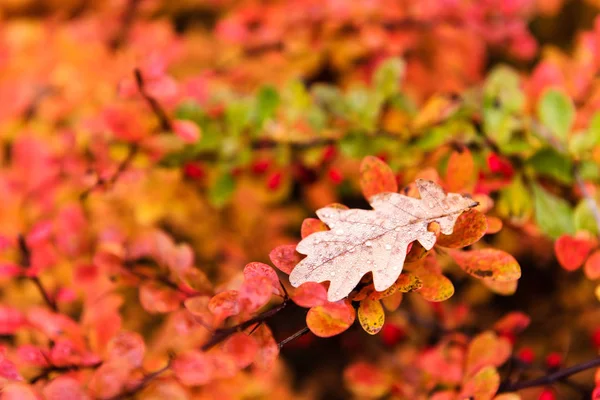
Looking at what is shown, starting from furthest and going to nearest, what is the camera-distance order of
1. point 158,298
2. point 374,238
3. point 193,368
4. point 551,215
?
point 551,215
point 158,298
point 193,368
point 374,238

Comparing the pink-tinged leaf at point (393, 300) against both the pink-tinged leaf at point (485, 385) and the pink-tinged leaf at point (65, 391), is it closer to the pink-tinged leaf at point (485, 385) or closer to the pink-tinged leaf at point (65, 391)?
the pink-tinged leaf at point (485, 385)

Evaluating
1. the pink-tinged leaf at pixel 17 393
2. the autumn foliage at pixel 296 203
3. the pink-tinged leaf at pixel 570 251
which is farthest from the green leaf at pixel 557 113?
the pink-tinged leaf at pixel 17 393

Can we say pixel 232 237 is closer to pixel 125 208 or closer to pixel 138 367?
pixel 125 208

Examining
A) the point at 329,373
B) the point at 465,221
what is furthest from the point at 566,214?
the point at 329,373

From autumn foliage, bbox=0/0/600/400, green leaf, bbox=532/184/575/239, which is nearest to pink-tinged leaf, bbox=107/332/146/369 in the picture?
autumn foliage, bbox=0/0/600/400

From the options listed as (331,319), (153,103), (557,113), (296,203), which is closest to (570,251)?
(557,113)

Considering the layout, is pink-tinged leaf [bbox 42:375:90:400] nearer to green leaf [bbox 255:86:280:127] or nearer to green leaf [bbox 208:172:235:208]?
green leaf [bbox 208:172:235:208]

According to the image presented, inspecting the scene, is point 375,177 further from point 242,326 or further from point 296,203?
point 296,203
